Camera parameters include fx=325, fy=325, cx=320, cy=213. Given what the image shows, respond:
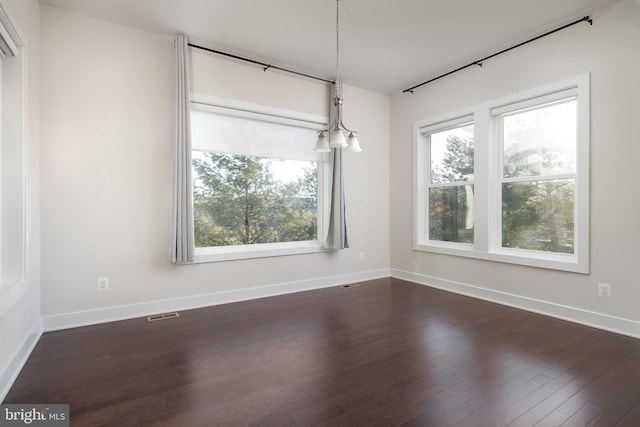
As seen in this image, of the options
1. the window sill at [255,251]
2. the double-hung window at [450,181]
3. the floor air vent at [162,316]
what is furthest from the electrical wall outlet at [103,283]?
the double-hung window at [450,181]

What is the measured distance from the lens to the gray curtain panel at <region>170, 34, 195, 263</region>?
11.2 ft

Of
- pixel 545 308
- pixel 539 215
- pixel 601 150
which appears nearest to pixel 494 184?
pixel 539 215

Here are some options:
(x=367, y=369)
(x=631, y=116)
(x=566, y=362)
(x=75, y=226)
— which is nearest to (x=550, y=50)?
(x=631, y=116)

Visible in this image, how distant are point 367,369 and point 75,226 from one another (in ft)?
9.67

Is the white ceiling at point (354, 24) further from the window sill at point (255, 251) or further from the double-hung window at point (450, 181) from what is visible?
the window sill at point (255, 251)

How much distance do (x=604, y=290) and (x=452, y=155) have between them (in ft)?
7.54

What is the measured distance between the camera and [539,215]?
363 cm

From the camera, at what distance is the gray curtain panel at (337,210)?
14.8ft

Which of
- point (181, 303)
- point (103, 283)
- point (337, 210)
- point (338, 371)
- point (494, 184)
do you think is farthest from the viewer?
point (337, 210)

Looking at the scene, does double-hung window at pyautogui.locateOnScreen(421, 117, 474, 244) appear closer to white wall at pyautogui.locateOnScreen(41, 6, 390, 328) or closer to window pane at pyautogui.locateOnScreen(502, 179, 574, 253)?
window pane at pyautogui.locateOnScreen(502, 179, 574, 253)

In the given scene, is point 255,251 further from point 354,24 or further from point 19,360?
point 354,24

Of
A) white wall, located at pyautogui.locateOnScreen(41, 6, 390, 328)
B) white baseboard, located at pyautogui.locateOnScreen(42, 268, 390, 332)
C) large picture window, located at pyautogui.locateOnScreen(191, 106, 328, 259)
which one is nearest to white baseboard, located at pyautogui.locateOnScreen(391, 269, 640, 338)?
white baseboard, located at pyautogui.locateOnScreen(42, 268, 390, 332)

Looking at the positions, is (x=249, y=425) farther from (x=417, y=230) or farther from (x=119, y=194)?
(x=417, y=230)

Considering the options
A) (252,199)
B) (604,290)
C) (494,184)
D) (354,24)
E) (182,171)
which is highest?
(354,24)
